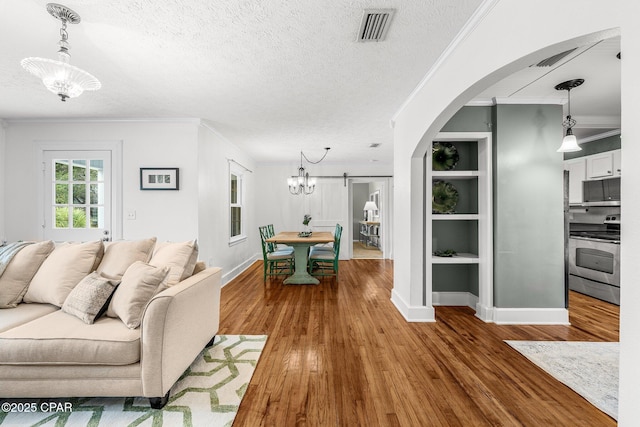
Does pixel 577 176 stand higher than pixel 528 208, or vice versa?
pixel 577 176

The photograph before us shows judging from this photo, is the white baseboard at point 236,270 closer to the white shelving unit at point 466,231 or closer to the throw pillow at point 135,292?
the throw pillow at point 135,292

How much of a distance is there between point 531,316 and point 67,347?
157 inches

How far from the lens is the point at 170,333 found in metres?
1.67

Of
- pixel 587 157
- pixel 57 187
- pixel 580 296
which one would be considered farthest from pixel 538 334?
pixel 57 187

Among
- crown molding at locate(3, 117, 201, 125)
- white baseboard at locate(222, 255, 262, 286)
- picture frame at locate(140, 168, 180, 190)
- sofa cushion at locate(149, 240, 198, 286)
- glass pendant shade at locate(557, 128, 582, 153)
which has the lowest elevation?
white baseboard at locate(222, 255, 262, 286)

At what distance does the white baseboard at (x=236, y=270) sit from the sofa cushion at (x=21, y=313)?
2.56 metres

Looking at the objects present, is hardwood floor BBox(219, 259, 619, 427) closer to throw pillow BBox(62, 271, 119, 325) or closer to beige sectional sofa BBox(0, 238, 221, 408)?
beige sectional sofa BBox(0, 238, 221, 408)

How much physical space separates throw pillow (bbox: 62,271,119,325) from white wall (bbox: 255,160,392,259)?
5.15m

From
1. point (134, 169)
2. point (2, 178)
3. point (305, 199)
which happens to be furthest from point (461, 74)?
point (2, 178)

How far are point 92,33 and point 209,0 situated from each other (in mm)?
1014

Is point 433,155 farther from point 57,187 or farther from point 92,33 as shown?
point 57,187

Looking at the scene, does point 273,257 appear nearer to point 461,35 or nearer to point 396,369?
point 396,369

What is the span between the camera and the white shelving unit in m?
3.05

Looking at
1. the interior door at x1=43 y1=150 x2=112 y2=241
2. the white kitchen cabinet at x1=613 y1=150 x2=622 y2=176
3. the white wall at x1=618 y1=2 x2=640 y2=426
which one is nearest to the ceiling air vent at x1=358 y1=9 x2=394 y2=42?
the white wall at x1=618 y1=2 x2=640 y2=426
